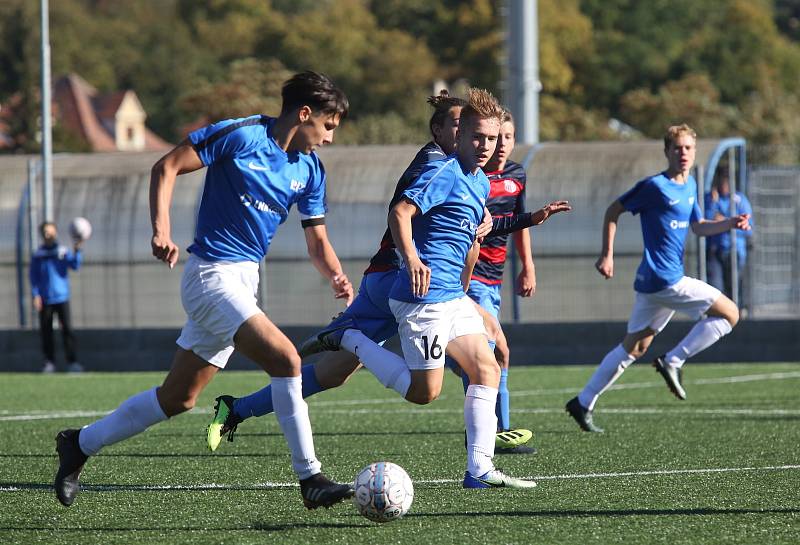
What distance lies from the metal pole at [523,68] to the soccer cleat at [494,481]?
16.4 metres

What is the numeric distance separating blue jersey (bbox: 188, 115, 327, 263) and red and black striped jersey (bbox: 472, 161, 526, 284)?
7.86 ft

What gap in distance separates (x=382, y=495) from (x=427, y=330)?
1.01 metres

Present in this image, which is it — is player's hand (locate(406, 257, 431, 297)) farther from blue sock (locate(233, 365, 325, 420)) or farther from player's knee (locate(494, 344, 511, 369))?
player's knee (locate(494, 344, 511, 369))

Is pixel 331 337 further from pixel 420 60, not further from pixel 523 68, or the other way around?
pixel 420 60

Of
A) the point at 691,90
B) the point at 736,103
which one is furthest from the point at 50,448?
the point at 736,103

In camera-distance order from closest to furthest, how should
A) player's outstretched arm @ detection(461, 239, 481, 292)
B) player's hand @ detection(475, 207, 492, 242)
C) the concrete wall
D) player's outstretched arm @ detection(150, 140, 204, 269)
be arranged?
player's outstretched arm @ detection(150, 140, 204, 269), player's hand @ detection(475, 207, 492, 242), player's outstretched arm @ detection(461, 239, 481, 292), the concrete wall

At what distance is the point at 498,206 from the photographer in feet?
28.2

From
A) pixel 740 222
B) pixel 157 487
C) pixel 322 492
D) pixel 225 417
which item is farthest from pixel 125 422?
pixel 740 222

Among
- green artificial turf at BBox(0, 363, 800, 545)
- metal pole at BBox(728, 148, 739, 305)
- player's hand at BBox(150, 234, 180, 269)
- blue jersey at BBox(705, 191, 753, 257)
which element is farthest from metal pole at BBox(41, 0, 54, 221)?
player's hand at BBox(150, 234, 180, 269)

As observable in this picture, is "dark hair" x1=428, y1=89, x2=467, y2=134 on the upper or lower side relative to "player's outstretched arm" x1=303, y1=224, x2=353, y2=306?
upper

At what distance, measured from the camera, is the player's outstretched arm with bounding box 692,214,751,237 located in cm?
1002

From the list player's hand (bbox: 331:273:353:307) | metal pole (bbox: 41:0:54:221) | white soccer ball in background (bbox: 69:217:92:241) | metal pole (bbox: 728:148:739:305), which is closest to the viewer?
player's hand (bbox: 331:273:353:307)

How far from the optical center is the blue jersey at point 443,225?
673 centimetres

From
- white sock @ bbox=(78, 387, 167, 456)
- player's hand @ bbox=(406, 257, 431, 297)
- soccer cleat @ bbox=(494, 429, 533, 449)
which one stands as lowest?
soccer cleat @ bbox=(494, 429, 533, 449)
